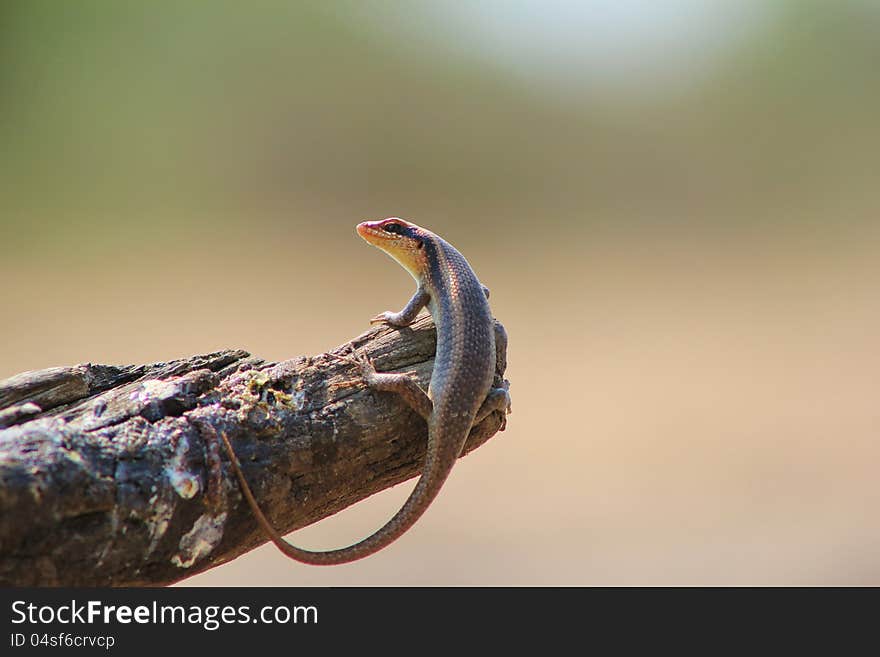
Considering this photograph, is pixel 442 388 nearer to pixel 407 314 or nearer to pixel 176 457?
pixel 407 314

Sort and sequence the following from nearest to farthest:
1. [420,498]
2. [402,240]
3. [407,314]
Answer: [420,498]
[407,314]
[402,240]

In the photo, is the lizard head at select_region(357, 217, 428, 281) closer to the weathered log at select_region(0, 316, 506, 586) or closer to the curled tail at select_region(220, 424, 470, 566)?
the weathered log at select_region(0, 316, 506, 586)

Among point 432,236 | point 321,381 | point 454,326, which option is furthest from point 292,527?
point 432,236

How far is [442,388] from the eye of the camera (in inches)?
134

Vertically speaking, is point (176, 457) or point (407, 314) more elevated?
point (407, 314)

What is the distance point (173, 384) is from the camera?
299cm

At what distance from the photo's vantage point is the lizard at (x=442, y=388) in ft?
10.5

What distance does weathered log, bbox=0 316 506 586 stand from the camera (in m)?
2.40

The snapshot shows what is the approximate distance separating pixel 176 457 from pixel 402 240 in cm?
229

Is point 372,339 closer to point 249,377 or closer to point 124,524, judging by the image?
point 249,377

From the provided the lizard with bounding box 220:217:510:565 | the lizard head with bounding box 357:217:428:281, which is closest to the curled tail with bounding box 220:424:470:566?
the lizard with bounding box 220:217:510:565

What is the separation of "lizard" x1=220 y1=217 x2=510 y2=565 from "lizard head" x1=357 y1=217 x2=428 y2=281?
28 cm

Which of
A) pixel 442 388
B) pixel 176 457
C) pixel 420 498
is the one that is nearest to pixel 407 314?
pixel 442 388

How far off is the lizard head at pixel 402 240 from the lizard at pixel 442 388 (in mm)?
282
